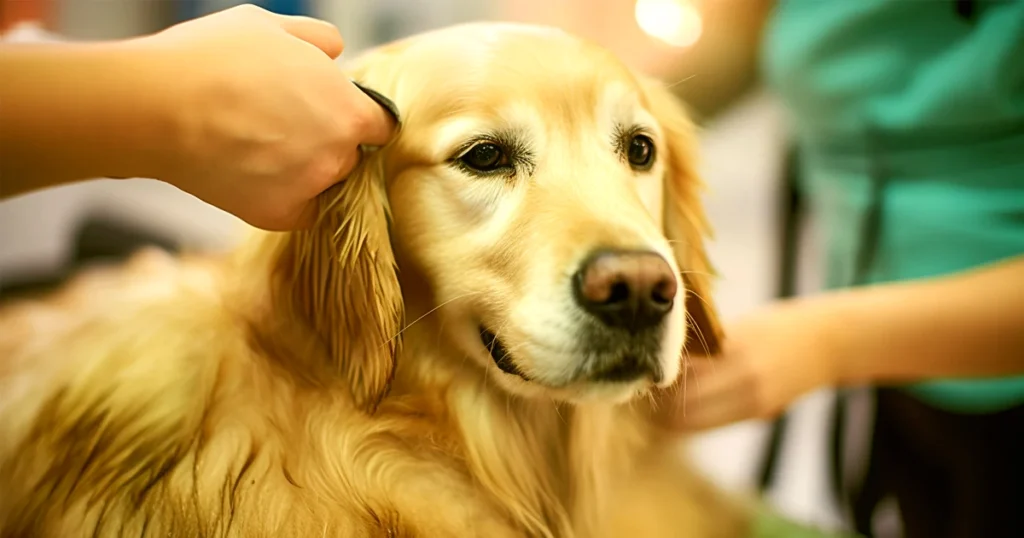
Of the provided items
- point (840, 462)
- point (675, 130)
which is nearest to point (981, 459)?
point (840, 462)

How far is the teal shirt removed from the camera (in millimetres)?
742

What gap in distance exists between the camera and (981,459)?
0.86 meters

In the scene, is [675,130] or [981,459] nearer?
[675,130]

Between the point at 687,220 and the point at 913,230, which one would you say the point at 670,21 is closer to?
the point at 687,220

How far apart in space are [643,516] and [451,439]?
224 millimetres

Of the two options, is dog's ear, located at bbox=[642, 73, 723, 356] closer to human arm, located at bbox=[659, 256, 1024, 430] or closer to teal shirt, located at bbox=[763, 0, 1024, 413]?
human arm, located at bbox=[659, 256, 1024, 430]

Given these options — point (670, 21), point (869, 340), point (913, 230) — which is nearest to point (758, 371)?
point (869, 340)

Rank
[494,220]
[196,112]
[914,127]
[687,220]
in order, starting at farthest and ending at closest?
[914,127]
[687,220]
[494,220]
[196,112]

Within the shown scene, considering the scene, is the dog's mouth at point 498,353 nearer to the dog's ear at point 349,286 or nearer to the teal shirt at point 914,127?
the dog's ear at point 349,286

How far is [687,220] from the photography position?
69 cm

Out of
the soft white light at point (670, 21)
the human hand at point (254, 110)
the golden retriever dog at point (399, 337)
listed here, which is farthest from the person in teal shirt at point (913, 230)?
the human hand at point (254, 110)

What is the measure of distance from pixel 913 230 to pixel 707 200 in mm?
241

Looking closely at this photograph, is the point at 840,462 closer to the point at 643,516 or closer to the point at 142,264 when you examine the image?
the point at 643,516

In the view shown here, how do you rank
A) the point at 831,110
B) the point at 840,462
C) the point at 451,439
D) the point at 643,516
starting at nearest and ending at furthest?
the point at 451,439 < the point at 643,516 < the point at 831,110 < the point at 840,462
